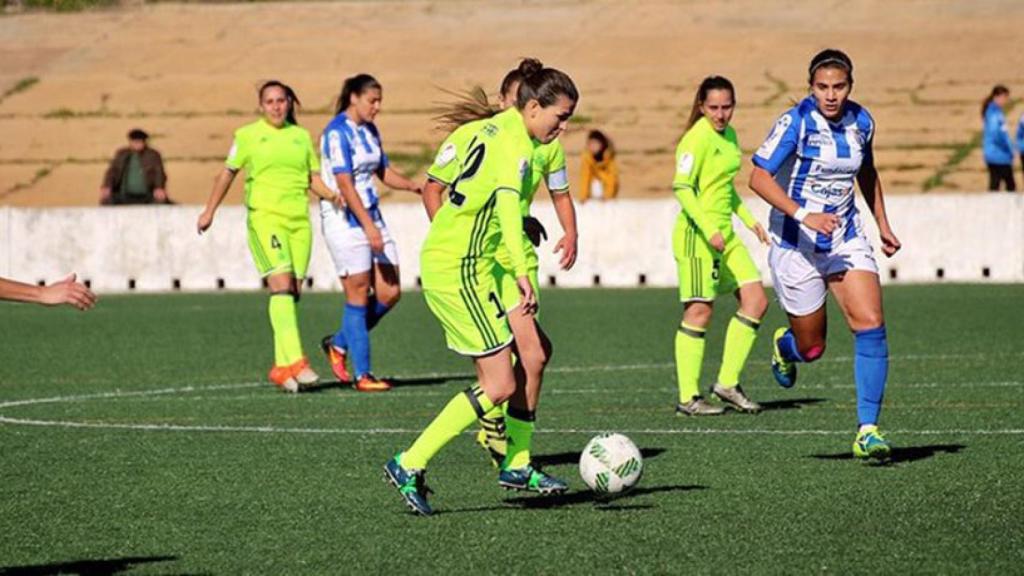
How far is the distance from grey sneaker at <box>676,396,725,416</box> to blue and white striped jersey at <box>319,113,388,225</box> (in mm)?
3402

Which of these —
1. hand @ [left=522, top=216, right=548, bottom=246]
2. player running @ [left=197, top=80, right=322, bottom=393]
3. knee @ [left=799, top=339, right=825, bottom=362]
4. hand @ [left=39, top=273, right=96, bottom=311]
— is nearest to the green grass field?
knee @ [left=799, top=339, right=825, bottom=362]

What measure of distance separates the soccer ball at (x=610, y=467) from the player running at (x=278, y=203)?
20.4 feet

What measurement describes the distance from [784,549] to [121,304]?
62.1 feet

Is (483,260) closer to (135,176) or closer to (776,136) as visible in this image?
(776,136)

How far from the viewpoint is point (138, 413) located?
1429 centimetres

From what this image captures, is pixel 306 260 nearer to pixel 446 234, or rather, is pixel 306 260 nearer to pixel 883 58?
pixel 446 234

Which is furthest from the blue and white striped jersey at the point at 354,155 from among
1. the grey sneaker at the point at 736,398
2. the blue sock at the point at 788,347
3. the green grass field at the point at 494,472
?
the blue sock at the point at 788,347

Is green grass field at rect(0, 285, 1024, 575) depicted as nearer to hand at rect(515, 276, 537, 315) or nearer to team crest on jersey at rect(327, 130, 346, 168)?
hand at rect(515, 276, 537, 315)

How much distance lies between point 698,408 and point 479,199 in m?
4.21

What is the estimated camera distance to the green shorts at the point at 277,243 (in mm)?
16094

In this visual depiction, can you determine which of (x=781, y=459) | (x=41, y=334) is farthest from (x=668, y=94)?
(x=781, y=459)

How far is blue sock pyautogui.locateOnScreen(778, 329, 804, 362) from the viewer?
1286 centimetres

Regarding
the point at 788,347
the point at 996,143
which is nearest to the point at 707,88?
the point at 788,347

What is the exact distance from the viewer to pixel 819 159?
441 inches
